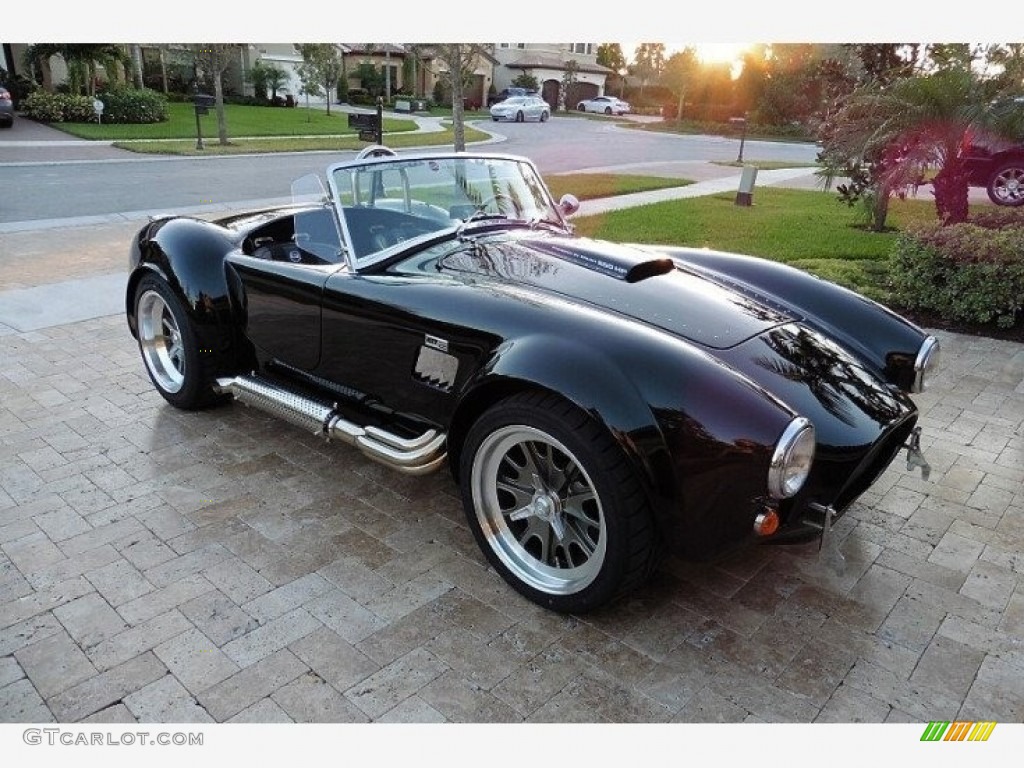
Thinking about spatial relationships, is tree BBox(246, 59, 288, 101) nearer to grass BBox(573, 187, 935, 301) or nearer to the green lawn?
the green lawn

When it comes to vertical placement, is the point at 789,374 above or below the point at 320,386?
above

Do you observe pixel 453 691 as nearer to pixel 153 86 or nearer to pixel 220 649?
pixel 220 649

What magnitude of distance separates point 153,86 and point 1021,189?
1424 inches

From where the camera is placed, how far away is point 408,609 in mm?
2795

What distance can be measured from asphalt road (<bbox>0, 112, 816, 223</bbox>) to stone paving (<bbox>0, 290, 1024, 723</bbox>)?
8951mm

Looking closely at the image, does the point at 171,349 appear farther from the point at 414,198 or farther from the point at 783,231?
the point at 783,231

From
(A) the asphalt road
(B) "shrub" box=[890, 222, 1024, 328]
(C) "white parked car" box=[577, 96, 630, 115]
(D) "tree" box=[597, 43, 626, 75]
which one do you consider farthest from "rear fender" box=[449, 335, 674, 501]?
(D) "tree" box=[597, 43, 626, 75]

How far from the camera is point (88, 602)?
9.18 ft

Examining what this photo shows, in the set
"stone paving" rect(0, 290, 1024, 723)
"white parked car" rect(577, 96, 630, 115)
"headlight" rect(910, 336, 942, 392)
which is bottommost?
"stone paving" rect(0, 290, 1024, 723)

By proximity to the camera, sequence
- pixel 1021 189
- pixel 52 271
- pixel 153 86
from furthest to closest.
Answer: pixel 153 86 < pixel 1021 189 < pixel 52 271

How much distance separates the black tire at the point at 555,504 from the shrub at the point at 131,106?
1085 inches

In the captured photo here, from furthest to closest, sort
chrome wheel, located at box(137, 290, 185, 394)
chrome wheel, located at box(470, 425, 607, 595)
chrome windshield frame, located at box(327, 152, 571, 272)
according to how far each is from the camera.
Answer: chrome wheel, located at box(137, 290, 185, 394) < chrome windshield frame, located at box(327, 152, 571, 272) < chrome wheel, located at box(470, 425, 607, 595)

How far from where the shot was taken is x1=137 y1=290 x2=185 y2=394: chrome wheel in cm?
450

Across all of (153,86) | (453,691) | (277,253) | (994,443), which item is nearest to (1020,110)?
(994,443)
